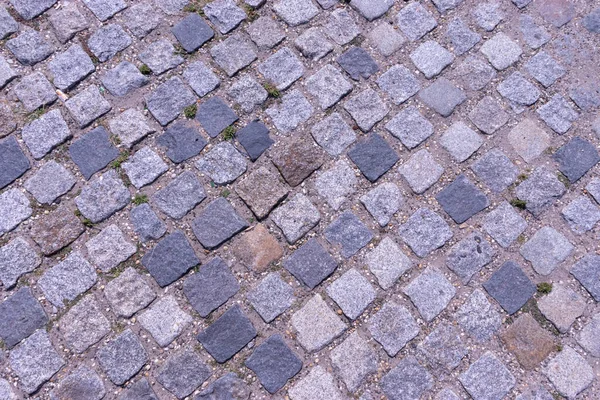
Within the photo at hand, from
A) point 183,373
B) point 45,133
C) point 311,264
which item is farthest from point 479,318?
point 45,133

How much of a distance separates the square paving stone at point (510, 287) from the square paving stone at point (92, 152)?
2644 millimetres

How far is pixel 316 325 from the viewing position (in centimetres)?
345

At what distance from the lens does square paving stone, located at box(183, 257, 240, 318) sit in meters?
3.48

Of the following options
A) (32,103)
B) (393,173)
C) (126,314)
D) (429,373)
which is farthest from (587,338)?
(32,103)

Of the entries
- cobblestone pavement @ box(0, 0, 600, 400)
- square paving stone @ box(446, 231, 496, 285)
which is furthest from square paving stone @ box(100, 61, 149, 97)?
square paving stone @ box(446, 231, 496, 285)

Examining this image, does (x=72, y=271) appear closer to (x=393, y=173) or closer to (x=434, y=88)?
(x=393, y=173)

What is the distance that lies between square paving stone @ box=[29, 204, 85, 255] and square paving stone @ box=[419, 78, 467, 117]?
2541mm

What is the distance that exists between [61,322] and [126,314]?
40 cm

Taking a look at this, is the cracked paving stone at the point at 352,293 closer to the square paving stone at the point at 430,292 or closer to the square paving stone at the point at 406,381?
the square paving stone at the point at 430,292

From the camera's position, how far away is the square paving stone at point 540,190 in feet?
12.3

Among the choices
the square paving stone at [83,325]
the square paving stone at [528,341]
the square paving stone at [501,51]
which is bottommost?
the square paving stone at [528,341]

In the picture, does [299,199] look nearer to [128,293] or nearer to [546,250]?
[128,293]

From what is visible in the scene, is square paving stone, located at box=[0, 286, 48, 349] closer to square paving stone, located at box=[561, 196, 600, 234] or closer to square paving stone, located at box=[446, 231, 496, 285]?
square paving stone, located at box=[446, 231, 496, 285]

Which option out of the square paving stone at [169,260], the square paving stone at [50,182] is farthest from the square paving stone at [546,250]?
the square paving stone at [50,182]
